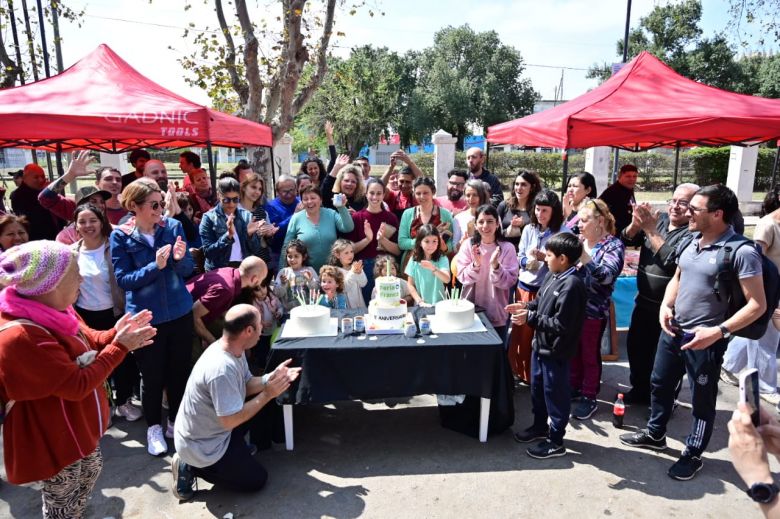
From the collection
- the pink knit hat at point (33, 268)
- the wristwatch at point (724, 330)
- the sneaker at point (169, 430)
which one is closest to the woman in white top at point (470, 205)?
the wristwatch at point (724, 330)

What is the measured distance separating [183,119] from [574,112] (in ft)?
12.7

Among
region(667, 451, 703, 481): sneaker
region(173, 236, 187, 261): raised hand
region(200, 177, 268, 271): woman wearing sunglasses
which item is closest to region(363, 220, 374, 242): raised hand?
region(200, 177, 268, 271): woman wearing sunglasses

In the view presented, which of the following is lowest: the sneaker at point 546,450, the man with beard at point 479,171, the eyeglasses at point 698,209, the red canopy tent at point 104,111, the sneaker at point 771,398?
the sneaker at point 771,398

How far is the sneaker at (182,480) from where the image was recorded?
2.92 metres

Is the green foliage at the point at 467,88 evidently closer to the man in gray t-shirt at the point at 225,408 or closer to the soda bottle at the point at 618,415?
the soda bottle at the point at 618,415

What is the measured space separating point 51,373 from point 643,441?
356 cm

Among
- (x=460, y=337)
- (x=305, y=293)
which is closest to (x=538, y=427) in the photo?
(x=460, y=337)

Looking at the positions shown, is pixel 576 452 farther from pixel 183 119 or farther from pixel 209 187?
pixel 209 187

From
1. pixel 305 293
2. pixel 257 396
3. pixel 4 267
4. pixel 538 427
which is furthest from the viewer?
pixel 305 293

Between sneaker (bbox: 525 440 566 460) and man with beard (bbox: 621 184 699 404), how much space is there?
3.74 feet

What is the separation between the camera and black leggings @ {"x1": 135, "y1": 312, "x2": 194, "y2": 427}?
337 cm

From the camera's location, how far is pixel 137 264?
3.27 m

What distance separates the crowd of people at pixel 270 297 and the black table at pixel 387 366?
287 mm

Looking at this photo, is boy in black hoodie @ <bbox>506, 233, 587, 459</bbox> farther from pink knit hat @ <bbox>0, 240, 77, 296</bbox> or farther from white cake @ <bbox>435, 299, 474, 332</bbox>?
pink knit hat @ <bbox>0, 240, 77, 296</bbox>
